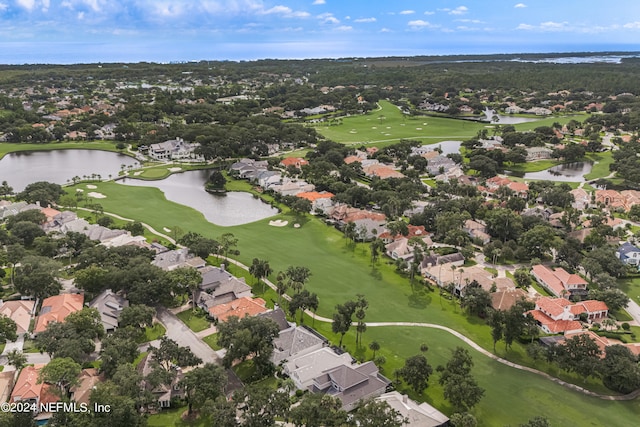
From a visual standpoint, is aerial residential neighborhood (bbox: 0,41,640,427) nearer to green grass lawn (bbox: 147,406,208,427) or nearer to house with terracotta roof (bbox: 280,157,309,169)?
green grass lawn (bbox: 147,406,208,427)

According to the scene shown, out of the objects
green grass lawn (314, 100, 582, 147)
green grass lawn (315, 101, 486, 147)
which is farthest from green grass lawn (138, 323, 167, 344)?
green grass lawn (315, 101, 486, 147)

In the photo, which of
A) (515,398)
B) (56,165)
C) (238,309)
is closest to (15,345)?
(238,309)

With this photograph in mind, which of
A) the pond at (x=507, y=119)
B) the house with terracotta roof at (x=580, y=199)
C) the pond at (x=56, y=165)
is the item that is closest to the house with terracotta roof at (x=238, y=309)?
the house with terracotta roof at (x=580, y=199)

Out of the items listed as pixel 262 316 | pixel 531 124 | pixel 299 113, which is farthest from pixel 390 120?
pixel 262 316

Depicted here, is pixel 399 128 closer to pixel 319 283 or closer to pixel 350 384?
pixel 319 283

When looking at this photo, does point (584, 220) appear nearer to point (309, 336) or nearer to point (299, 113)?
point (309, 336)

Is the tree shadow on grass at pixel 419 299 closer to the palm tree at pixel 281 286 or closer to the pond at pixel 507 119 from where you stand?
the palm tree at pixel 281 286
